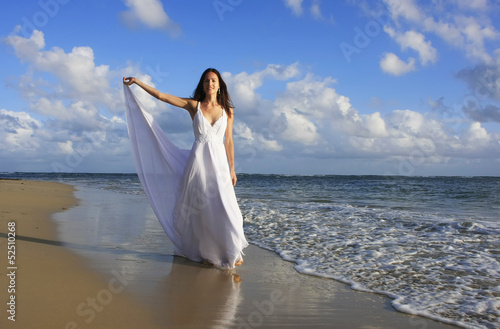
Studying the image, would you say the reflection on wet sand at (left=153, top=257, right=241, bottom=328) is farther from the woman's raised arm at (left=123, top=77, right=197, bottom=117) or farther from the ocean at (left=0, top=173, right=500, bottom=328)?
the woman's raised arm at (left=123, top=77, right=197, bottom=117)

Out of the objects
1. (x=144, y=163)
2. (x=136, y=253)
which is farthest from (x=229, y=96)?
Answer: (x=136, y=253)

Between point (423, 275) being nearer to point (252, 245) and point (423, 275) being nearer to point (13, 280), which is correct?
point (252, 245)

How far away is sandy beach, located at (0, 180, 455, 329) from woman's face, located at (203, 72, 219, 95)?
219 centimetres

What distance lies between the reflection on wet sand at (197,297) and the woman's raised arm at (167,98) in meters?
1.97

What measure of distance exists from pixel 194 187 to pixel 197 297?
1578 mm

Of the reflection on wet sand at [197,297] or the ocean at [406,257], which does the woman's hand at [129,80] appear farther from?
the ocean at [406,257]

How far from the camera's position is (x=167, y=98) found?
16.0 ft

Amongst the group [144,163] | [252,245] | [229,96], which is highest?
[229,96]

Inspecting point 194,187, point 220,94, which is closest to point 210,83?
point 220,94

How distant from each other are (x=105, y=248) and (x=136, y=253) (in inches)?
21.0

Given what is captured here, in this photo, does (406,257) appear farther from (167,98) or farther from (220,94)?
(167,98)

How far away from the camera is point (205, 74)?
4.99 metres

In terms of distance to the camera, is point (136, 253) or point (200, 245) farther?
point (136, 253)

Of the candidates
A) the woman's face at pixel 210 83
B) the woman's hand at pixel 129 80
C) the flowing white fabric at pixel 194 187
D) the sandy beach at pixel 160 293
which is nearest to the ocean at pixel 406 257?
the sandy beach at pixel 160 293
